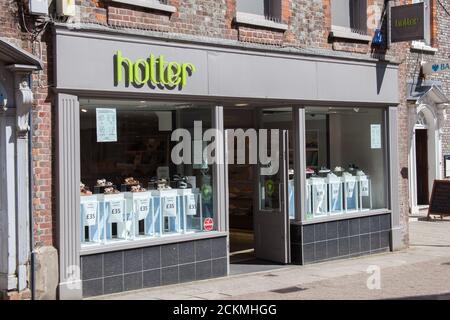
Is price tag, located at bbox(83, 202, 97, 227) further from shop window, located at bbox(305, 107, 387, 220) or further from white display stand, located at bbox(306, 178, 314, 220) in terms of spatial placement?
shop window, located at bbox(305, 107, 387, 220)

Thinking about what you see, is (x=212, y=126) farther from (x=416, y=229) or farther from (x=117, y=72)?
(x=416, y=229)

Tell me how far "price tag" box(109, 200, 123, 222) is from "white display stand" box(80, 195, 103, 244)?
0.22 m

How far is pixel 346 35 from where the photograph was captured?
11.9m

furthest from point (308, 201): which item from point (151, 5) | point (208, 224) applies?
point (151, 5)

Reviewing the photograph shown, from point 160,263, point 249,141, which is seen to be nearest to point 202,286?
point 160,263

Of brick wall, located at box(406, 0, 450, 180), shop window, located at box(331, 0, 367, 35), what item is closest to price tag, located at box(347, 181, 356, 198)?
shop window, located at box(331, 0, 367, 35)

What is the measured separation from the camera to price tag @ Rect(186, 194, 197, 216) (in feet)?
32.8

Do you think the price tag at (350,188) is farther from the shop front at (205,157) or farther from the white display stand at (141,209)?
the white display stand at (141,209)

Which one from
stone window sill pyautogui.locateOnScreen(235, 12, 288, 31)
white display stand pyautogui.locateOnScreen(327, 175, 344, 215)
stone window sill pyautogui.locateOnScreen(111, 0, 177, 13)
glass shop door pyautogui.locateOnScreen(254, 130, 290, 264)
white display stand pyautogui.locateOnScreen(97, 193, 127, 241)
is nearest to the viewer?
stone window sill pyautogui.locateOnScreen(111, 0, 177, 13)

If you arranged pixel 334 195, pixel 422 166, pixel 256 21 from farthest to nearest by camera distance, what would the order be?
1. pixel 422 166
2. pixel 334 195
3. pixel 256 21

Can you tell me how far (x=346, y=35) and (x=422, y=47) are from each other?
7069mm

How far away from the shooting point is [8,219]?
7781mm

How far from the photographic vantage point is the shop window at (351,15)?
477 inches

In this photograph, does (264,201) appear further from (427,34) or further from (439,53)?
(439,53)
